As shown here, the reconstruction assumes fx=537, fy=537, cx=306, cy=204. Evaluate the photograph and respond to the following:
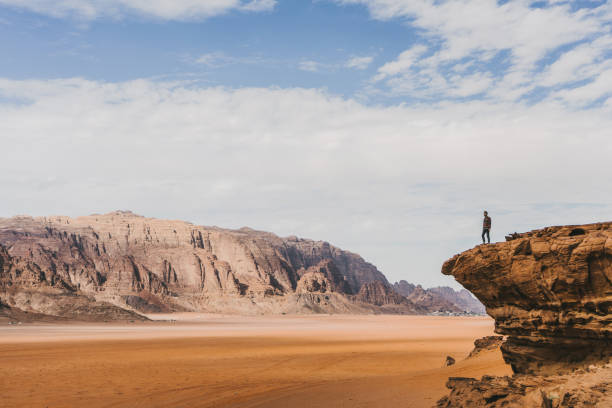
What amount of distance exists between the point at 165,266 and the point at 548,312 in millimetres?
154200

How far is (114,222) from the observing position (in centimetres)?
18312

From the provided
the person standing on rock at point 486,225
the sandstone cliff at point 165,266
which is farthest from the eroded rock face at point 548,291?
the sandstone cliff at point 165,266

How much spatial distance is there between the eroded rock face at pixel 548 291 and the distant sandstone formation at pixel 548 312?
14 millimetres

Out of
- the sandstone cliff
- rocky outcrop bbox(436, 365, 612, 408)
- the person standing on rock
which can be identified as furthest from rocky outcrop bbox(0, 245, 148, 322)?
rocky outcrop bbox(436, 365, 612, 408)

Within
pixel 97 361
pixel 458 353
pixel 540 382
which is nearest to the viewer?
pixel 540 382

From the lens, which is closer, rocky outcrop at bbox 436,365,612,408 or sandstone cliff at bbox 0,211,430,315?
rocky outcrop at bbox 436,365,612,408

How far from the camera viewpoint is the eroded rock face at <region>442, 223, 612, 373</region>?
7.82 metres

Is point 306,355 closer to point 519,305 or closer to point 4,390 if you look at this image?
point 4,390

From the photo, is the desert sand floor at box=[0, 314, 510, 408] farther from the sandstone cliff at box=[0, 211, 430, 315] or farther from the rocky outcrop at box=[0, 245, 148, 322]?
the sandstone cliff at box=[0, 211, 430, 315]

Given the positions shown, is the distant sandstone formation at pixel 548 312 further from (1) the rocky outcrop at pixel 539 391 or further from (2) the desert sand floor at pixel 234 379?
(2) the desert sand floor at pixel 234 379

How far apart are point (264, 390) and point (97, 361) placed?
452 inches

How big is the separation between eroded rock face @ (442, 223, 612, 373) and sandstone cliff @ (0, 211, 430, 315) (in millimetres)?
103903

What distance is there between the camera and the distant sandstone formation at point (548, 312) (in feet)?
24.7

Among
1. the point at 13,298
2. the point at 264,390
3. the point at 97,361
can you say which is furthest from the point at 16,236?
the point at 264,390
